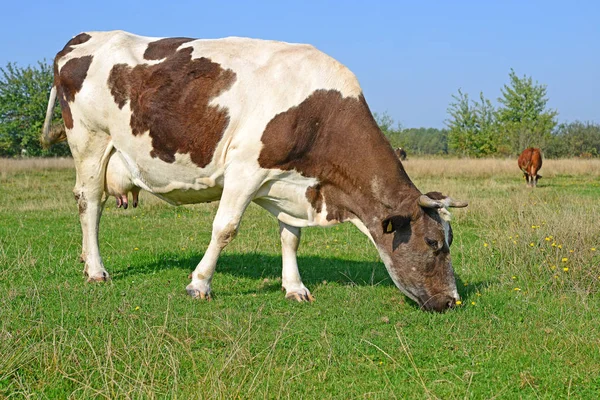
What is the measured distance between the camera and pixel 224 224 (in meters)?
7.37

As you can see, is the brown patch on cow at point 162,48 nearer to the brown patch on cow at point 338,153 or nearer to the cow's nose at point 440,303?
the brown patch on cow at point 338,153

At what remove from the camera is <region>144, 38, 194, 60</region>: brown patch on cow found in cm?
802

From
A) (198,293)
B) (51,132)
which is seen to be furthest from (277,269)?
(51,132)

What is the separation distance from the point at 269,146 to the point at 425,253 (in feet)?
6.38

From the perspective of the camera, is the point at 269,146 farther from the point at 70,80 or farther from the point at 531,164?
the point at 531,164

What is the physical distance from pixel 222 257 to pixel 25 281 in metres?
2.86

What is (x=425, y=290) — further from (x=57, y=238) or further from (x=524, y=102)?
(x=524, y=102)

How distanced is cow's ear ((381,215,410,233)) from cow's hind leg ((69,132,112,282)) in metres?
3.61

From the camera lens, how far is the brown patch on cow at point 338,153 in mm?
7164

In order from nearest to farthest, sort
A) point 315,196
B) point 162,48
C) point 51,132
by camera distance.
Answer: point 315,196
point 162,48
point 51,132

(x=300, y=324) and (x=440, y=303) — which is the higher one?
(x=440, y=303)

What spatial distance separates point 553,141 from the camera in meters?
59.8

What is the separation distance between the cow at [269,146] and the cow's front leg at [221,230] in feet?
0.04

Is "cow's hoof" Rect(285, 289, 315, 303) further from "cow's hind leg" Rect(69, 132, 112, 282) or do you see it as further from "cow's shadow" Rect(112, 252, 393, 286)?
"cow's hind leg" Rect(69, 132, 112, 282)
